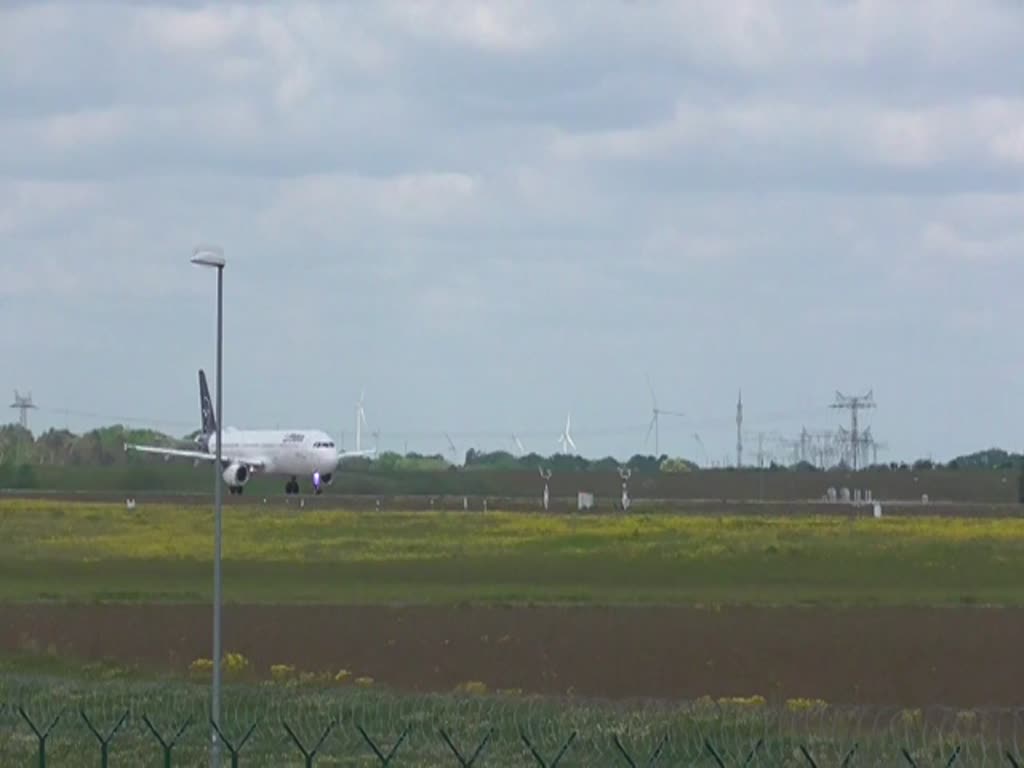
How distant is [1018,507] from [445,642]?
72.8m

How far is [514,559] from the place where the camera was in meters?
61.5

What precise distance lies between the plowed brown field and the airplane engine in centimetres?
6956

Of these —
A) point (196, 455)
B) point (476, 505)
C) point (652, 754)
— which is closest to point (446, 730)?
point (652, 754)

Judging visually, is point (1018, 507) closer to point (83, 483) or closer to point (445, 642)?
point (83, 483)

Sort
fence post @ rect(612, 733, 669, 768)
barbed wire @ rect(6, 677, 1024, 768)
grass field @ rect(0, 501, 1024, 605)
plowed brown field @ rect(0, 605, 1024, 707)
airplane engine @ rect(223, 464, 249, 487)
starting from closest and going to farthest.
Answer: fence post @ rect(612, 733, 669, 768)
barbed wire @ rect(6, 677, 1024, 768)
plowed brown field @ rect(0, 605, 1024, 707)
grass field @ rect(0, 501, 1024, 605)
airplane engine @ rect(223, 464, 249, 487)

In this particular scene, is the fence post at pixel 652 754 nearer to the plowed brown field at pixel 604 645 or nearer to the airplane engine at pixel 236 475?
the plowed brown field at pixel 604 645

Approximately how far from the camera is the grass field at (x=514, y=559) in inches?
1930

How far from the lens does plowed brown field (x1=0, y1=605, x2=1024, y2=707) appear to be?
3186 centimetres

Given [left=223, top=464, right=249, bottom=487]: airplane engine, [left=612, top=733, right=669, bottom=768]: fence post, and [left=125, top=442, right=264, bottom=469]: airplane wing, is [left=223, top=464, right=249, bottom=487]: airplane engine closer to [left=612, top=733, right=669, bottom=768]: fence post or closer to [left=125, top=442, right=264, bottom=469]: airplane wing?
[left=125, top=442, right=264, bottom=469]: airplane wing

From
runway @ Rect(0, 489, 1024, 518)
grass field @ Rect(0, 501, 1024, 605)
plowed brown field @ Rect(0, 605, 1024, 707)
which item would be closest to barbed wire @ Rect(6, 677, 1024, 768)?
plowed brown field @ Rect(0, 605, 1024, 707)

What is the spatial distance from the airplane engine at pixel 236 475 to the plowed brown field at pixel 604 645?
69.6 metres

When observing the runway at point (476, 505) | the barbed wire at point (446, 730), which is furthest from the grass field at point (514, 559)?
the barbed wire at point (446, 730)

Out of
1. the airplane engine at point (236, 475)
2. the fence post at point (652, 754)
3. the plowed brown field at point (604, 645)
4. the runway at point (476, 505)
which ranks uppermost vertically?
the airplane engine at point (236, 475)

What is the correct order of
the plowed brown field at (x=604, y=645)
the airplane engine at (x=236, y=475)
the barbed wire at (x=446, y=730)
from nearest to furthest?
the barbed wire at (x=446, y=730) < the plowed brown field at (x=604, y=645) < the airplane engine at (x=236, y=475)
